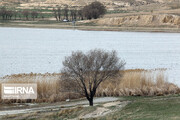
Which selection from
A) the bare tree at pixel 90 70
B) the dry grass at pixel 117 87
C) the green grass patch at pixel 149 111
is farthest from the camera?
the dry grass at pixel 117 87

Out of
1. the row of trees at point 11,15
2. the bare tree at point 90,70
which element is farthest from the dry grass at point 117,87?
the row of trees at point 11,15

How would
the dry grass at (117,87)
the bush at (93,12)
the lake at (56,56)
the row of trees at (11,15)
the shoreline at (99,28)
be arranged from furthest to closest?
1. the row of trees at (11,15)
2. the bush at (93,12)
3. the shoreline at (99,28)
4. the lake at (56,56)
5. the dry grass at (117,87)

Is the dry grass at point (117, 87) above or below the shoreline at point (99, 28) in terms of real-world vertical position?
below

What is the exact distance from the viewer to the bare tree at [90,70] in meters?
22.8

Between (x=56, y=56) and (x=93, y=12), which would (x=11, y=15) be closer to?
(x=93, y=12)

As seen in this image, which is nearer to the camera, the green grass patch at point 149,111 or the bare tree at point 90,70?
the green grass patch at point 149,111

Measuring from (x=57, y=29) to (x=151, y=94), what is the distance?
219ft

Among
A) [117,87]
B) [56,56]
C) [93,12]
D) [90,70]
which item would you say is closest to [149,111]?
[90,70]

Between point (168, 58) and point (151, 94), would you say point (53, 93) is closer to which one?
point (151, 94)

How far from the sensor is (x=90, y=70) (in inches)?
910

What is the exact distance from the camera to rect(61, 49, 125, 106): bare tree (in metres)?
22.8

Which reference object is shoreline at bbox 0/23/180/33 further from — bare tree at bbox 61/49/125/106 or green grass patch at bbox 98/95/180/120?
green grass patch at bbox 98/95/180/120

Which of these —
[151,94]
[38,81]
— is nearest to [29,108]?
[38,81]

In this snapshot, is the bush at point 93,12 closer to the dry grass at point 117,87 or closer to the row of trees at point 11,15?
the row of trees at point 11,15
